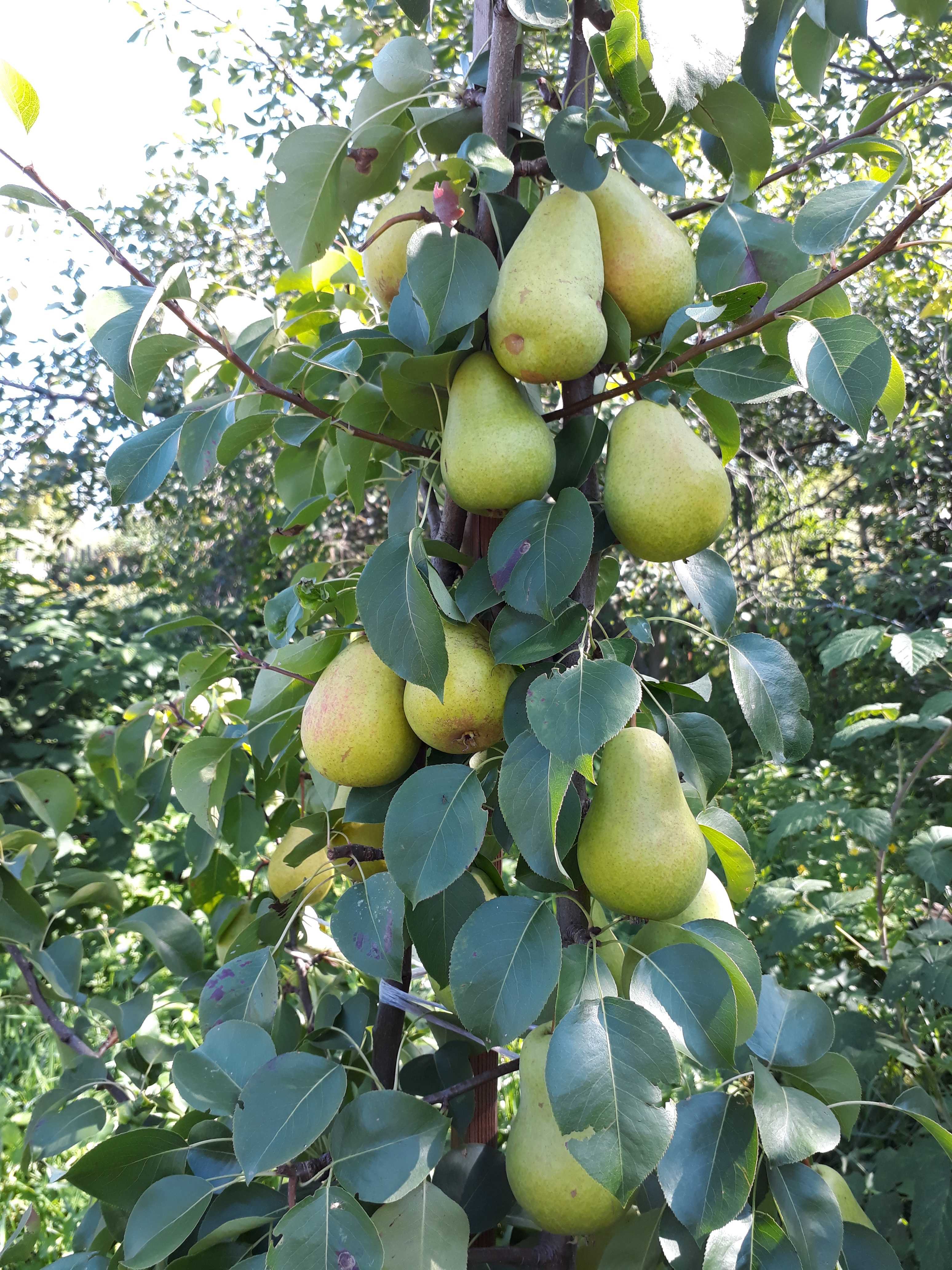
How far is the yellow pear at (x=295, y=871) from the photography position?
892 millimetres

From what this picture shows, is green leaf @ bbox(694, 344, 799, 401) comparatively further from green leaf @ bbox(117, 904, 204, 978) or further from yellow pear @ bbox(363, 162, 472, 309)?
green leaf @ bbox(117, 904, 204, 978)

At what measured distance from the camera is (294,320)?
913mm

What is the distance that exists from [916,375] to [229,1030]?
12.0 feet

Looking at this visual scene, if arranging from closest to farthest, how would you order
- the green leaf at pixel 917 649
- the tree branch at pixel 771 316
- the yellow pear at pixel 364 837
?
1. the tree branch at pixel 771 316
2. the yellow pear at pixel 364 837
3. the green leaf at pixel 917 649

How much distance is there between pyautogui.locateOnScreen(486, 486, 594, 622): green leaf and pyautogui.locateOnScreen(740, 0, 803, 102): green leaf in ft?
1.34

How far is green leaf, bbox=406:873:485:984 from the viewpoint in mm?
680

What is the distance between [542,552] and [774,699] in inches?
8.7

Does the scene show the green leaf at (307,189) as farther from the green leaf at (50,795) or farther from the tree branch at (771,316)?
the green leaf at (50,795)

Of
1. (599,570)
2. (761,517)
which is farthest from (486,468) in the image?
(761,517)

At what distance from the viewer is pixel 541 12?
2.01 feet

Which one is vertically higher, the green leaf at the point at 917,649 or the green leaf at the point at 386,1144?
the green leaf at the point at 386,1144

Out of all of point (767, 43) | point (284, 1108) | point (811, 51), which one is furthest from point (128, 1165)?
point (811, 51)

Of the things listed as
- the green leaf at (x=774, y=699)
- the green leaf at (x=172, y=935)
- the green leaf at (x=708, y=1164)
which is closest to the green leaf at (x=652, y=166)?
the green leaf at (x=774, y=699)

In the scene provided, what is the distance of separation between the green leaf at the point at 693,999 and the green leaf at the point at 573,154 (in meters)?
0.52
